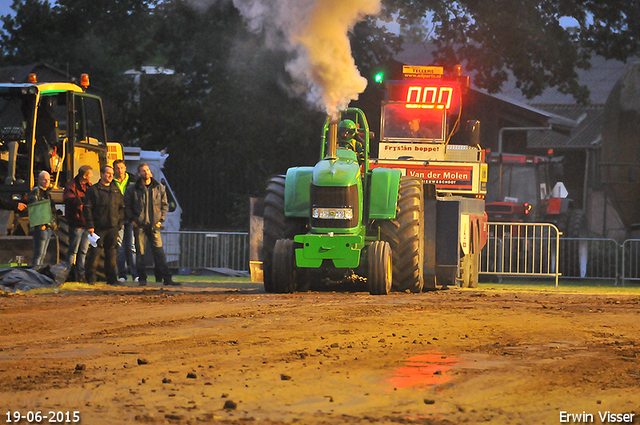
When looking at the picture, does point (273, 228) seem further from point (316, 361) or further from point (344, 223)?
point (316, 361)

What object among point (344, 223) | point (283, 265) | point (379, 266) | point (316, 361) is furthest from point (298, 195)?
point (316, 361)

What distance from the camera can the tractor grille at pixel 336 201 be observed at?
12469 millimetres

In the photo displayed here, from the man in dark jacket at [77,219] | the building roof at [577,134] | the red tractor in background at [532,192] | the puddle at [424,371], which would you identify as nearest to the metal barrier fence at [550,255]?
the red tractor in background at [532,192]

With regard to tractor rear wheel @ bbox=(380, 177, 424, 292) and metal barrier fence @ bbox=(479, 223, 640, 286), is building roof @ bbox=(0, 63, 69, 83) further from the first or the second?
tractor rear wheel @ bbox=(380, 177, 424, 292)

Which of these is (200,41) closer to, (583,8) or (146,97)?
(146,97)

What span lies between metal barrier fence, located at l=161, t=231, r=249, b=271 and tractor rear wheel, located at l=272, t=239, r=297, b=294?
9458 millimetres

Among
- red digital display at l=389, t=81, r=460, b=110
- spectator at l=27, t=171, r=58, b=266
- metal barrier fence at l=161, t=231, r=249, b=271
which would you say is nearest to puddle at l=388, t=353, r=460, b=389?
spectator at l=27, t=171, r=58, b=266

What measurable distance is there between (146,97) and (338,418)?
2435cm

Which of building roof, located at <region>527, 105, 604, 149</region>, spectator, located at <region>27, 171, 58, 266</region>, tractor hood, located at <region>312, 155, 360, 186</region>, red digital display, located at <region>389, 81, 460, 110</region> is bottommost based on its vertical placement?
spectator, located at <region>27, 171, 58, 266</region>

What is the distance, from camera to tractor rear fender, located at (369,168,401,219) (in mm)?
12789

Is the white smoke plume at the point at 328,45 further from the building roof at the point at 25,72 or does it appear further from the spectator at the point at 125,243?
the building roof at the point at 25,72

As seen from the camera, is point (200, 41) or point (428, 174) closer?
point (428, 174)

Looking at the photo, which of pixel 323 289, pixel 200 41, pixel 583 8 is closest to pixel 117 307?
pixel 323 289

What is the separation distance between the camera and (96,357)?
707 cm
